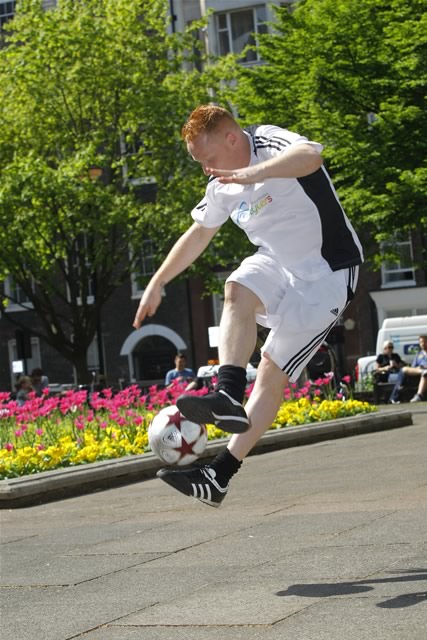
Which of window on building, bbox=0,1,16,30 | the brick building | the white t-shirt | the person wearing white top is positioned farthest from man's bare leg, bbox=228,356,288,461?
window on building, bbox=0,1,16,30

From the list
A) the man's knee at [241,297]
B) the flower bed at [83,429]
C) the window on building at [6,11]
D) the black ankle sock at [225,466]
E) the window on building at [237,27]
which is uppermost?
the window on building at [6,11]

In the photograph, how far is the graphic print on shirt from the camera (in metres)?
5.98

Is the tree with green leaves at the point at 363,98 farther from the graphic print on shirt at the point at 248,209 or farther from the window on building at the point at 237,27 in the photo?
the graphic print on shirt at the point at 248,209

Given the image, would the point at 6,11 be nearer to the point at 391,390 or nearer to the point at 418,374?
the point at 391,390

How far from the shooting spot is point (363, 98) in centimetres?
2975

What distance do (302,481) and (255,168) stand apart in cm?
537

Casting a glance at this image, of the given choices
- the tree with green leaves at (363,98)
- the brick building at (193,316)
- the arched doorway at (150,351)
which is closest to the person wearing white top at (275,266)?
the tree with green leaves at (363,98)

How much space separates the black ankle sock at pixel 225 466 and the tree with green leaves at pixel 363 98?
2163cm

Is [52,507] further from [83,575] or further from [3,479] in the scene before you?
[83,575]

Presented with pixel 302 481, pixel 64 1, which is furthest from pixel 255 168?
pixel 64 1

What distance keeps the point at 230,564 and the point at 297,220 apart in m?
1.58

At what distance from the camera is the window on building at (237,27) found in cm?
5169

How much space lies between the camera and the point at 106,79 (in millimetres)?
40156

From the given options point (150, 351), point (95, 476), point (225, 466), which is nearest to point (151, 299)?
point (225, 466)
